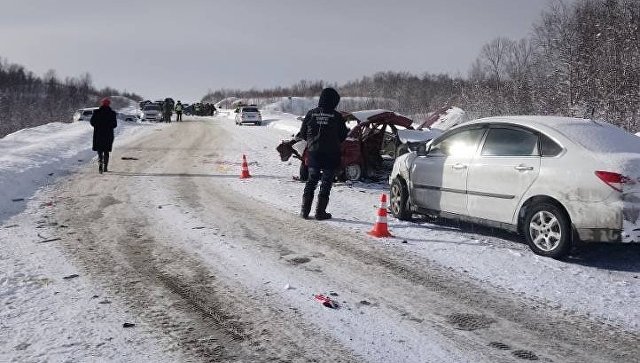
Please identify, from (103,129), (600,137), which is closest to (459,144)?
(600,137)

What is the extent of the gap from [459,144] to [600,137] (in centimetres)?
190

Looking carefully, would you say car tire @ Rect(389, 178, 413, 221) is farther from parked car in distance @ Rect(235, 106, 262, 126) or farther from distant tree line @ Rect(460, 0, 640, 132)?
parked car in distance @ Rect(235, 106, 262, 126)

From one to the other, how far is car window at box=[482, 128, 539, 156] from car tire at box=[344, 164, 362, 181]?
5440 mm

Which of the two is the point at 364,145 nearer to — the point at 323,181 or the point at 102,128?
the point at 323,181

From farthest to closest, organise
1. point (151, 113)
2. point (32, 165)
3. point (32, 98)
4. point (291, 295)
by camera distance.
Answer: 1. point (32, 98)
2. point (151, 113)
3. point (32, 165)
4. point (291, 295)

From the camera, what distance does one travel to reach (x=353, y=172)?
12148 millimetres

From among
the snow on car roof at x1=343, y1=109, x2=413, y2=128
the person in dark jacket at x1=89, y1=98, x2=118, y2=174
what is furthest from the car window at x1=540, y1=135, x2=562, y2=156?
the person in dark jacket at x1=89, y1=98, x2=118, y2=174

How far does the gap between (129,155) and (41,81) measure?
150 m

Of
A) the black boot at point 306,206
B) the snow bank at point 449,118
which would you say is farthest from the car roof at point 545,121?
the snow bank at point 449,118

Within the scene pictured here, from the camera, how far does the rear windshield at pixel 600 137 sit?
18.8 feet

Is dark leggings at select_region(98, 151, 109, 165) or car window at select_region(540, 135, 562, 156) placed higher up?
car window at select_region(540, 135, 562, 156)

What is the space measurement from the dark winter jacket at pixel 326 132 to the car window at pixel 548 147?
2.98 metres

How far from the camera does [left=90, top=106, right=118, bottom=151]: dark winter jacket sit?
42.4 ft

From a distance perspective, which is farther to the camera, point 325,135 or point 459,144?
point 325,135
